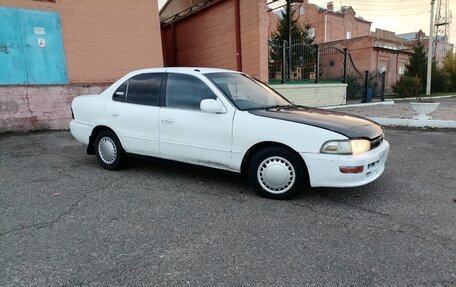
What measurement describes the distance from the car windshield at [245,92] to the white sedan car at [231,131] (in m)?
0.02

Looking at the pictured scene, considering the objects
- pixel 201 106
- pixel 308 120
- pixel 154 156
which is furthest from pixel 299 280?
pixel 154 156

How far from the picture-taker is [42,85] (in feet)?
31.2

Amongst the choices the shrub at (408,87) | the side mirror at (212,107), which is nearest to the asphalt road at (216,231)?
the side mirror at (212,107)

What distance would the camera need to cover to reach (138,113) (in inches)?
198

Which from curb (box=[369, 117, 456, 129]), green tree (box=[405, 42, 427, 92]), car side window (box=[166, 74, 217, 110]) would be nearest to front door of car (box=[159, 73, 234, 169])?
car side window (box=[166, 74, 217, 110])

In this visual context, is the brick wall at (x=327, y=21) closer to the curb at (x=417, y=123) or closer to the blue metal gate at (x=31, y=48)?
the curb at (x=417, y=123)

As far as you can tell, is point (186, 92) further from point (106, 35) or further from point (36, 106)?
point (106, 35)

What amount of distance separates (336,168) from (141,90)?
9.96ft

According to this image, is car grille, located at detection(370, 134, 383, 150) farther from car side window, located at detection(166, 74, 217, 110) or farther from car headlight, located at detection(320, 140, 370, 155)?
car side window, located at detection(166, 74, 217, 110)

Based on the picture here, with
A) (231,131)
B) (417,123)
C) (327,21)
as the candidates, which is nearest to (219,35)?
(417,123)

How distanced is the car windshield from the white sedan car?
0.06 feet

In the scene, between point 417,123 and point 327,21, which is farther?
point 327,21

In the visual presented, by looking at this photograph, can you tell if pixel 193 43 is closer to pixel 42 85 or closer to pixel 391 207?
pixel 42 85

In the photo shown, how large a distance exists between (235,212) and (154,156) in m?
1.76
